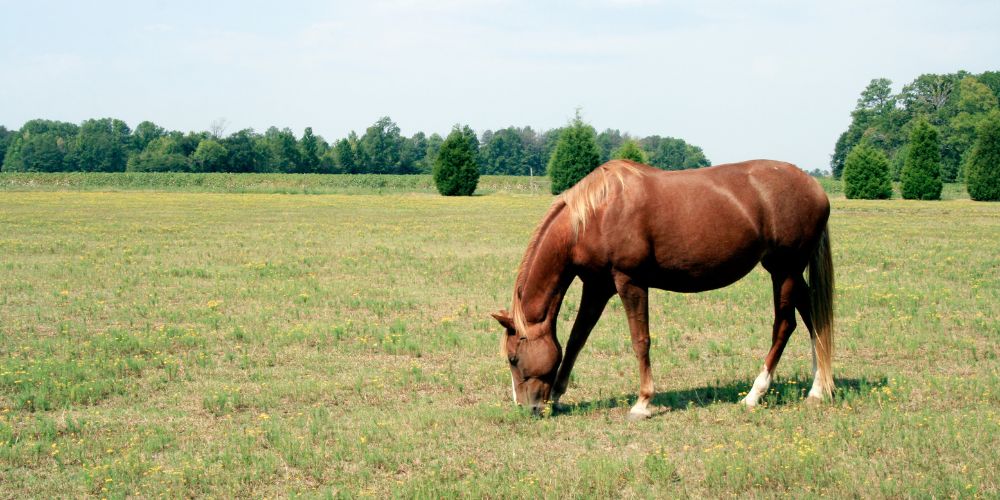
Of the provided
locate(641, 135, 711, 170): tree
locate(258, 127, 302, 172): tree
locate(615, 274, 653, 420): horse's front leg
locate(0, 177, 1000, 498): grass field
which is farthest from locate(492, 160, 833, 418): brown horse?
locate(641, 135, 711, 170): tree

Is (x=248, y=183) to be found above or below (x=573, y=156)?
below

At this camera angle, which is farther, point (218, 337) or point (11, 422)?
point (218, 337)

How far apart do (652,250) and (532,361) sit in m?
1.46

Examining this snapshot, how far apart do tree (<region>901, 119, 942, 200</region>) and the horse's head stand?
56514 mm

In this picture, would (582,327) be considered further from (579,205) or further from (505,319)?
(579,205)

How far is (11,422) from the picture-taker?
24.1 feet

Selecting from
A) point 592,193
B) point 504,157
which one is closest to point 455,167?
point 592,193

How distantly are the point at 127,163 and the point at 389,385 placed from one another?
13091cm

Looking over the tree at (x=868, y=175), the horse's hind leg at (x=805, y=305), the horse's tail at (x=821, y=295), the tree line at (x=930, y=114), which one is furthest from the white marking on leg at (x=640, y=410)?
the tree line at (x=930, y=114)

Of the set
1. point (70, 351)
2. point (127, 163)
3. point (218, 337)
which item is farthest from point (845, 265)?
point (127, 163)

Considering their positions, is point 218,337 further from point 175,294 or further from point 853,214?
point 853,214

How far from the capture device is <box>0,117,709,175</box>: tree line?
4606 inches

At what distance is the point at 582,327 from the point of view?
7.61 meters

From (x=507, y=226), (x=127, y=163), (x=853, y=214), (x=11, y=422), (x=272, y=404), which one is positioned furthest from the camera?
(x=127, y=163)
